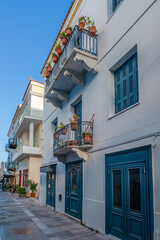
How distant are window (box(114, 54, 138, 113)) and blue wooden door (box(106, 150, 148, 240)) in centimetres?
153

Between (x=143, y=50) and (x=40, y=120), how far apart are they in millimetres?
17501

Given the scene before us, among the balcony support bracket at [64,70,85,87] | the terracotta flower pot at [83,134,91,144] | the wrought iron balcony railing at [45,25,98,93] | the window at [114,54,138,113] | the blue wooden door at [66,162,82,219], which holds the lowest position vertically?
the blue wooden door at [66,162,82,219]

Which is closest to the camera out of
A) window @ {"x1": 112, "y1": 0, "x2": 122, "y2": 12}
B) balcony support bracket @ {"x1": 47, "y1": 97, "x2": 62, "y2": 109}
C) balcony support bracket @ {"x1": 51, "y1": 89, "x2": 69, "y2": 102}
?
window @ {"x1": 112, "y1": 0, "x2": 122, "y2": 12}

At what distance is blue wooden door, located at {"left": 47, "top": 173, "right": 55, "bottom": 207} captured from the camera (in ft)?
42.0

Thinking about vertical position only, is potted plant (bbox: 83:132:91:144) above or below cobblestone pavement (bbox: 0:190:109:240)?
above

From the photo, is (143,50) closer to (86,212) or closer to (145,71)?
(145,71)

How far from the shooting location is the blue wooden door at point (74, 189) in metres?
9.02

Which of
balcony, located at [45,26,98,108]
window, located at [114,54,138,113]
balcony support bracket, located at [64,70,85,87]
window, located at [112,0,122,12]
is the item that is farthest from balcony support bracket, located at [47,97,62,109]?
window, located at [112,0,122,12]

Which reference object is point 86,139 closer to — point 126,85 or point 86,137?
point 86,137

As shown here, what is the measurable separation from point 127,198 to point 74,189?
4077mm

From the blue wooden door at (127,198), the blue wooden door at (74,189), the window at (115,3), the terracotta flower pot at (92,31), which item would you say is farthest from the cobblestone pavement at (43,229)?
the window at (115,3)

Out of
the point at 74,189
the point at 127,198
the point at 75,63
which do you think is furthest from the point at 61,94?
the point at 127,198

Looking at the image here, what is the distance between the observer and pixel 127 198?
5.96 meters

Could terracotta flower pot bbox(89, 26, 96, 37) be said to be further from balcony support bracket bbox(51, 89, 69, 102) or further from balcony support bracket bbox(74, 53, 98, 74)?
balcony support bracket bbox(51, 89, 69, 102)
